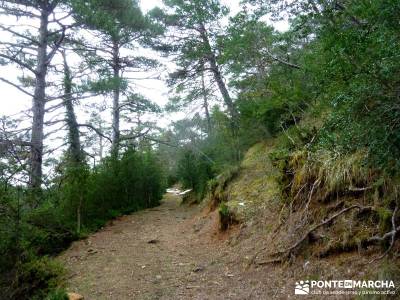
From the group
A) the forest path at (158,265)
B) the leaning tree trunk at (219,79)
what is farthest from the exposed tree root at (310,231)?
the leaning tree trunk at (219,79)

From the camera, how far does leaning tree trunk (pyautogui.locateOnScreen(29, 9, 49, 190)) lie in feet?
27.8

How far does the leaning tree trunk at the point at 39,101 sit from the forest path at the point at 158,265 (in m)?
2.49

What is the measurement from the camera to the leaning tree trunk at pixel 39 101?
8.48 m

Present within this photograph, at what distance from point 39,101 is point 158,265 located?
230 inches

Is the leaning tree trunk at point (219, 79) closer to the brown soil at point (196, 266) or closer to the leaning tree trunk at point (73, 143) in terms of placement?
the brown soil at point (196, 266)

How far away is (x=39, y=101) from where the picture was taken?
8.87 m

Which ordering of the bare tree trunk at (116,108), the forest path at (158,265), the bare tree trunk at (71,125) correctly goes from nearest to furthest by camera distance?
the forest path at (158,265)
the bare tree trunk at (71,125)
the bare tree trunk at (116,108)

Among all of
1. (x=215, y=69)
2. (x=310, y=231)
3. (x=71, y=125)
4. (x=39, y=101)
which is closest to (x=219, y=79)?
(x=215, y=69)

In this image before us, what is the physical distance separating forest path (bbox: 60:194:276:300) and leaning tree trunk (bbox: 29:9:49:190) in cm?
249

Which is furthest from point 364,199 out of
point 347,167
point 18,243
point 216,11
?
point 216,11

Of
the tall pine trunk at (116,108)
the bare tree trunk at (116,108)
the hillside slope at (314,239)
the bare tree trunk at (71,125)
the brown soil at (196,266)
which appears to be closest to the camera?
the hillside slope at (314,239)

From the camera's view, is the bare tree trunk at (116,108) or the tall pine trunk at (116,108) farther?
the bare tree trunk at (116,108)

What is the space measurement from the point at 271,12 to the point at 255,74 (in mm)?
3398

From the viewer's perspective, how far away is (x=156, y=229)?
9.02 meters
